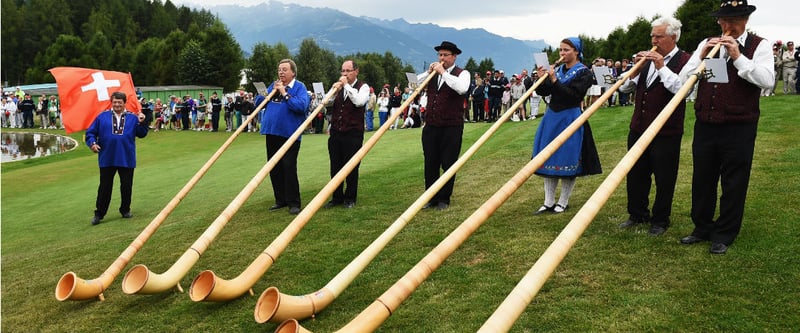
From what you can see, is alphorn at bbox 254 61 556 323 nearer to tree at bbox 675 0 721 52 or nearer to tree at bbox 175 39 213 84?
tree at bbox 675 0 721 52

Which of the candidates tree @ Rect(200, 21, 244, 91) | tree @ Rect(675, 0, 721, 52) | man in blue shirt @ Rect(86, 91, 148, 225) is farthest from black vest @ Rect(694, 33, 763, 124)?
tree @ Rect(200, 21, 244, 91)

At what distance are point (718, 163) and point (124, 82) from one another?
867 centimetres

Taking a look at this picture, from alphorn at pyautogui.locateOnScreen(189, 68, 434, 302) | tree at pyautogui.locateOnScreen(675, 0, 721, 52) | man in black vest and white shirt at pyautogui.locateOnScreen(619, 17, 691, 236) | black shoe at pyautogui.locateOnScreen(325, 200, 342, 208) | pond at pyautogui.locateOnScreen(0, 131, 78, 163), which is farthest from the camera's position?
tree at pyautogui.locateOnScreen(675, 0, 721, 52)

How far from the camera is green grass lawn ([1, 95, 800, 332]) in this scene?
168 inches

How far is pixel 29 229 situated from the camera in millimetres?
9547

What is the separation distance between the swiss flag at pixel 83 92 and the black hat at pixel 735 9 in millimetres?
8440

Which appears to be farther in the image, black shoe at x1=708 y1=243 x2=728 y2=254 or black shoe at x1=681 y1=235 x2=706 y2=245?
black shoe at x1=681 y1=235 x2=706 y2=245

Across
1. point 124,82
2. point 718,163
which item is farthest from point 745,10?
point 124,82

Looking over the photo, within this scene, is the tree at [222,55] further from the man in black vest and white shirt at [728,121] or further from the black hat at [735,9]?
the black hat at [735,9]

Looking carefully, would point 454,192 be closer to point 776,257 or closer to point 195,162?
point 776,257

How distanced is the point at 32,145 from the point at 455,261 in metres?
27.9

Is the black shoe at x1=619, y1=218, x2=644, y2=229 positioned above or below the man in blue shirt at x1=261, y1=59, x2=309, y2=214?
below

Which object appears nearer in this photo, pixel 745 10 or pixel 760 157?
pixel 745 10

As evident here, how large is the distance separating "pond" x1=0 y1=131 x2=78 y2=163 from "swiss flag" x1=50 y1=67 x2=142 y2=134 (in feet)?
49.0
